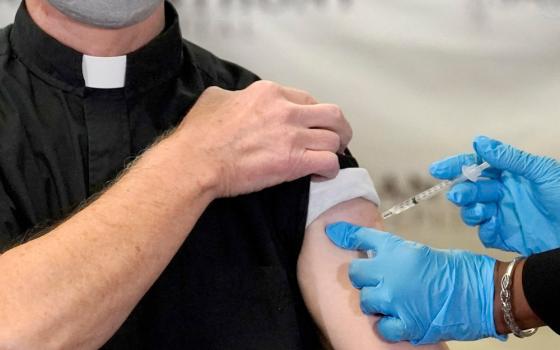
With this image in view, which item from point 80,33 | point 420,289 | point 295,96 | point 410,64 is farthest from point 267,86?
point 410,64

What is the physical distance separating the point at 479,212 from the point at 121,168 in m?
0.68

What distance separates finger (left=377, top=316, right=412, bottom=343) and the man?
0.10 feet

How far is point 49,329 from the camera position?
1.02 m

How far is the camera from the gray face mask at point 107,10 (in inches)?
49.7

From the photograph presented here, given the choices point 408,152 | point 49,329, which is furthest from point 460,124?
point 49,329

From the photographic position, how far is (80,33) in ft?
4.38

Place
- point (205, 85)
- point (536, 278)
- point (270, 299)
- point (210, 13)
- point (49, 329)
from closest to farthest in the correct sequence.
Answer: point (49, 329), point (536, 278), point (270, 299), point (205, 85), point (210, 13)

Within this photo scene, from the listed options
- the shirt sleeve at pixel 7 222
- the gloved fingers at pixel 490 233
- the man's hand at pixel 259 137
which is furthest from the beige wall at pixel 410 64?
the shirt sleeve at pixel 7 222

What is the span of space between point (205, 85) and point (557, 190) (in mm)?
690

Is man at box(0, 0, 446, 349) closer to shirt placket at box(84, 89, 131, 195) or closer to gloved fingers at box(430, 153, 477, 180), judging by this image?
shirt placket at box(84, 89, 131, 195)

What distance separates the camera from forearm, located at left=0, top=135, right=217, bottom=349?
1024mm

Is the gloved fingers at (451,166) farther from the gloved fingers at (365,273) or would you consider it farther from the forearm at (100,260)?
the forearm at (100,260)

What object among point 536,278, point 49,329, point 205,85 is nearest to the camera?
point 49,329

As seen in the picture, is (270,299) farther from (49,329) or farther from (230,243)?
(49,329)
